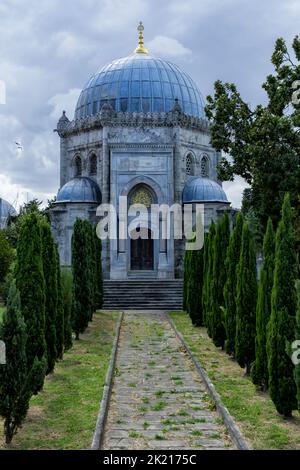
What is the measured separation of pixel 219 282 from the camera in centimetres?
1741

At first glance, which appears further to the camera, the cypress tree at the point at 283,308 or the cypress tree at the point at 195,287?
the cypress tree at the point at 195,287

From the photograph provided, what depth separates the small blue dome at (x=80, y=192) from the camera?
35.5 meters

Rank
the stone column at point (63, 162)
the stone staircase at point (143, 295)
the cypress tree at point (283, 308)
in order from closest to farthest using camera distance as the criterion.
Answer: the cypress tree at point (283, 308), the stone staircase at point (143, 295), the stone column at point (63, 162)

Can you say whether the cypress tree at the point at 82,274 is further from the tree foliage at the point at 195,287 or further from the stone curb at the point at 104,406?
the tree foliage at the point at 195,287

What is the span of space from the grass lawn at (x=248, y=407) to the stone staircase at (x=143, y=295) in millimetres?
12581

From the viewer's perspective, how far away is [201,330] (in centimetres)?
2098

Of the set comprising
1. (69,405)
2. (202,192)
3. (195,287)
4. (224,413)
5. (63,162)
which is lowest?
(69,405)

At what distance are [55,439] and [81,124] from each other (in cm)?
3165

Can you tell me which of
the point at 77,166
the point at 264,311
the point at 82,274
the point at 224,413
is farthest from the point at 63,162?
the point at 224,413

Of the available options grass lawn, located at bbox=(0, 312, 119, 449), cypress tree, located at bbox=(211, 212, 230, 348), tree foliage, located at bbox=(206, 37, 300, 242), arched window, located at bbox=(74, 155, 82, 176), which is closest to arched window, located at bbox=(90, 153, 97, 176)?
arched window, located at bbox=(74, 155, 82, 176)

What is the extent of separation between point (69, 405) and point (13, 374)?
2275 mm

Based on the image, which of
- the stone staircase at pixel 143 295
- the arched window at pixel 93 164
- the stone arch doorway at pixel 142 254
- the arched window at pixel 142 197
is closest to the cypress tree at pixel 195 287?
the stone staircase at pixel 143 295

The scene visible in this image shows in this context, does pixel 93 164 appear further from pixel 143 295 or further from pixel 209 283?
pixel 209 283

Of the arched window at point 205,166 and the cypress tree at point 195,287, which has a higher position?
the arched window at point 205,166
